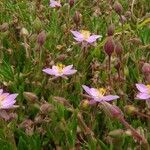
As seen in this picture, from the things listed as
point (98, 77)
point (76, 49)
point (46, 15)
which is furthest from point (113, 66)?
point (46, 15)

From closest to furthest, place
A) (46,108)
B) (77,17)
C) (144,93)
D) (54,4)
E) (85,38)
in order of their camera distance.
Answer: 1. (46,108)
2. (144,93)
3. (85,38)
4. (77,17)
5. (54,4)

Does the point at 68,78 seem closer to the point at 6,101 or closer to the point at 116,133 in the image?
the point at 6,101

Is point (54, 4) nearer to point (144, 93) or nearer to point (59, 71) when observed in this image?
point (59, 71)

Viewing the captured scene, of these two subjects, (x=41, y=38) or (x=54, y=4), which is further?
(x=54, y=4)

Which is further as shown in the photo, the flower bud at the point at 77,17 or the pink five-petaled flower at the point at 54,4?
the pink five-petaled flower at the point at 54,4

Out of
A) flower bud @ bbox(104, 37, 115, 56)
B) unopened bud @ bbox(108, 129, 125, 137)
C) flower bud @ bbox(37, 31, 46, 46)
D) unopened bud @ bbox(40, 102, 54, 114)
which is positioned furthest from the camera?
flower bud @ bbox(37, 31, 46, 46)

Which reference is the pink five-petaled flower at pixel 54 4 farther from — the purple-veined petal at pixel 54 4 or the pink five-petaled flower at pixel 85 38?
the pink five-petaled flower at pixel 85 38

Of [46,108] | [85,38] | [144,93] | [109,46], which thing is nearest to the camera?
[46,108]

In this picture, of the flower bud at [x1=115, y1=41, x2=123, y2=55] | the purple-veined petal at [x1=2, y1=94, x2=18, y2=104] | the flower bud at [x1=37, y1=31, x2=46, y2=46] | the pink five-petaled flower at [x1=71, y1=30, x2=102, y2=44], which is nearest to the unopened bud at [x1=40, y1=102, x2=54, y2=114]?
the purple-veined petal at [x1=2, y1=94, x2=18, y2=104]

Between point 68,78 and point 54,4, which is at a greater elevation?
point 54,4

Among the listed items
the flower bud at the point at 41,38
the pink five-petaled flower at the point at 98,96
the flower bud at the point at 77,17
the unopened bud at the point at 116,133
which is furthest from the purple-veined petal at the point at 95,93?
the flower bud at the point at 77,17

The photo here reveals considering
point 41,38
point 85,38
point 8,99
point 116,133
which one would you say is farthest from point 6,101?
point 85,38

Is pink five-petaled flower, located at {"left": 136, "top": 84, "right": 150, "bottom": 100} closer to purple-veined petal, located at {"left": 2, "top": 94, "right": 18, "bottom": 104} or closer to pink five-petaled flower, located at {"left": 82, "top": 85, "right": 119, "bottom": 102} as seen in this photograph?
pink five-petaled flower, located at {"left": 82, "top": 85, "right": 119, "bottom": 102}
